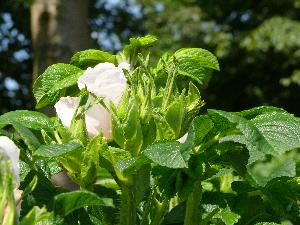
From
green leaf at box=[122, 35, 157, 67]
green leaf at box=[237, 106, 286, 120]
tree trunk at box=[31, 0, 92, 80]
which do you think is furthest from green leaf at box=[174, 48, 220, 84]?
tree trunk at box=[31, 0, 92, 80]

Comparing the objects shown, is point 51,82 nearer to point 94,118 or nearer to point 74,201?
point 94,118

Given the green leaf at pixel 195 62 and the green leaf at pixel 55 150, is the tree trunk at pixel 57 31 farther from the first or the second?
the green leaf at pixel 55 150

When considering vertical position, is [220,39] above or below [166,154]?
below

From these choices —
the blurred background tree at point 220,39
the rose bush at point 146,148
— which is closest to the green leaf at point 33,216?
the rose bush at point 146,148

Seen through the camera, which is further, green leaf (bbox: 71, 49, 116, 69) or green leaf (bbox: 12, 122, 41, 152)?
green leaf (bbox: 71, 49, 116, 69)

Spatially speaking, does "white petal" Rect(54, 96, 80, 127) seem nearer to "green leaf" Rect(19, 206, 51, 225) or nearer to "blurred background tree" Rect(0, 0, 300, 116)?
"green leaf" Rect(19, 206, 51, 225)

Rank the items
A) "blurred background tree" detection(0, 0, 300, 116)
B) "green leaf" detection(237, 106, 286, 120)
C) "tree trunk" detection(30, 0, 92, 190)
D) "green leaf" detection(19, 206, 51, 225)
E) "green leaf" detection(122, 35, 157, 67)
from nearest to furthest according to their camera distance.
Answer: "green leaf" detection(19, 206, 51, 225)
"green leaf" detection(237, 106, 286, 120)
"green leaf" detection(122, 35, 157, 67)
"tree trunk" detection(30, 0, 92, 190)
"blurred background tree" detection(0, 0, 300, 116)

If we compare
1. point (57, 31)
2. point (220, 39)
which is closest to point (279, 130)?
point (57, 31)
